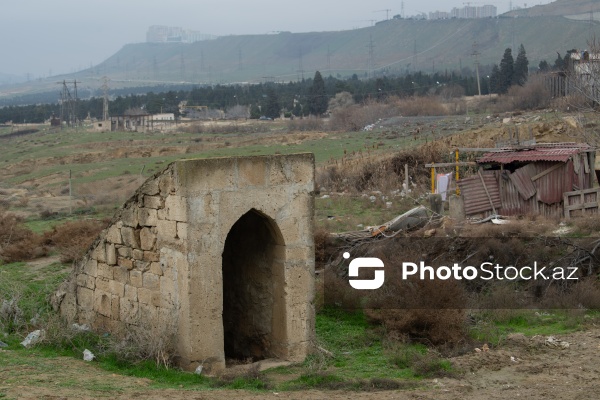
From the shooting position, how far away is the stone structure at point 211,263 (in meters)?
10.6

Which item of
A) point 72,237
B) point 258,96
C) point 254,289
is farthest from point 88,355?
point 258,96

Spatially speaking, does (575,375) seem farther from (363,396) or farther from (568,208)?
(568,208)

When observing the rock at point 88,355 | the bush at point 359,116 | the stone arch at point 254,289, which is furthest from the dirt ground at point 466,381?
the bush at point 359,116

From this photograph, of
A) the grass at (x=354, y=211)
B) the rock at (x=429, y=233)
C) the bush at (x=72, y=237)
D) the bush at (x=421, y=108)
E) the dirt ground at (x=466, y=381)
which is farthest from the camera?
the bush at (x=421, y=108)

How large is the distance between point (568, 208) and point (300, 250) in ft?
41.0

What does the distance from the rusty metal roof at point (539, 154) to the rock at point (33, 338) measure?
1469cm

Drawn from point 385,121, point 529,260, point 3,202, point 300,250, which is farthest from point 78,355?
point 385,121

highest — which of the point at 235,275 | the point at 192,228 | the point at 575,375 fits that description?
the point at 192,228

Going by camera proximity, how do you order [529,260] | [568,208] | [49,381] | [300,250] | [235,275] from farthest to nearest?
[568,208], [529,260], [235,275], [300,250], [49,381]

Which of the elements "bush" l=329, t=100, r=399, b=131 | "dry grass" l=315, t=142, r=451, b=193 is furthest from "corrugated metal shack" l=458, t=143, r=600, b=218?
"bush" l=329, t=100, r=399, b=131

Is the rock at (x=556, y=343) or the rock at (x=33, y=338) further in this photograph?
the rock at (x=556, y=343)

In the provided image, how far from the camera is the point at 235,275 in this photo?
1276 centimetres

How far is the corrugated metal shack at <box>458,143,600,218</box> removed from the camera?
22.1m

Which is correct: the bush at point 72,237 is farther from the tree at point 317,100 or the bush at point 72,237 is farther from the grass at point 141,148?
the tree at point 317,100
